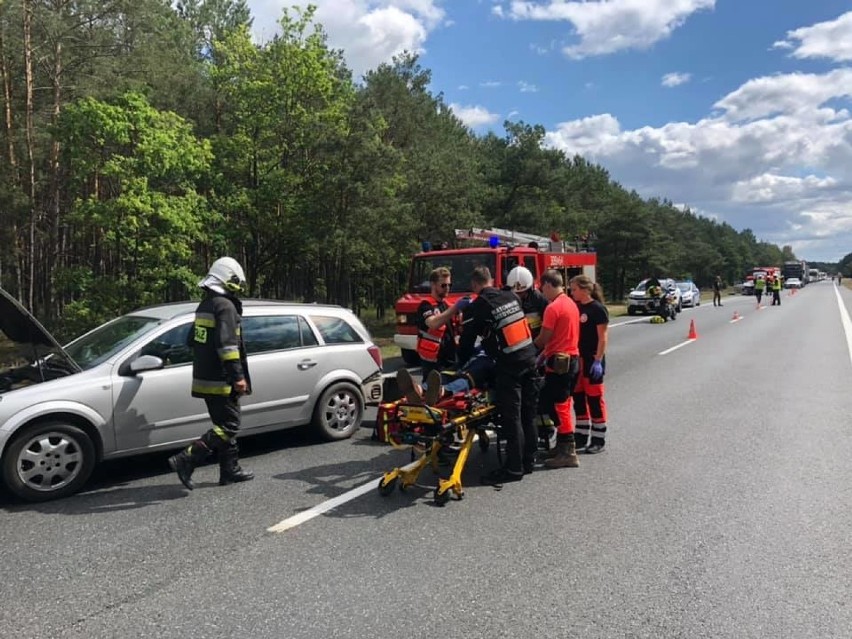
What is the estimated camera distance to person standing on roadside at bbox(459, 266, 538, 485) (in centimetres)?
527

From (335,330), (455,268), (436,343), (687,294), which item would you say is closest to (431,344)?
(436,343)

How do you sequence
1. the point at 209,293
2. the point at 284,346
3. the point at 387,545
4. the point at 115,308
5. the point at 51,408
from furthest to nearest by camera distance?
the point at 115,308 → the point at 284,346 → the point at 209,293 → the point at 51,408 → the point at 387,545

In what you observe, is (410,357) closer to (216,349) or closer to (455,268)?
(455,268)

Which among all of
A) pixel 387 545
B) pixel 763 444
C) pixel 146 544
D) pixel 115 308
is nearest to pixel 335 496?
pixel 387 545

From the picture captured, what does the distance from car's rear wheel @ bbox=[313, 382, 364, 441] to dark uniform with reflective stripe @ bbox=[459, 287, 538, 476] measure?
196 centimetres

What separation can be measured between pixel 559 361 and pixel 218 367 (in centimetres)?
297

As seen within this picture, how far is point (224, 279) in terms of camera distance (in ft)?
16.9

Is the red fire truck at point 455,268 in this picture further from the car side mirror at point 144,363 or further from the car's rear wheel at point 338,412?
the car side mirror at point 144,363

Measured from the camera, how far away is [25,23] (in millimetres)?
18891

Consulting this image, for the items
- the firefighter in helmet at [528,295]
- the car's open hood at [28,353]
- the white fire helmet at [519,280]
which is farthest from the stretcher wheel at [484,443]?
the car's open hood at [28,353]

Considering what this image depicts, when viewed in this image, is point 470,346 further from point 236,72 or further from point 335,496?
point 236,72

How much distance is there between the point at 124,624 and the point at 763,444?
6.16 m

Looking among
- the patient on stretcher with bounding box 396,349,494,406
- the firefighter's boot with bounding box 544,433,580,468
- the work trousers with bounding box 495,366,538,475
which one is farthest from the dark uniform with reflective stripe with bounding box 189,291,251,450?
the firefighter's boot with bounding box 544,433,580,468

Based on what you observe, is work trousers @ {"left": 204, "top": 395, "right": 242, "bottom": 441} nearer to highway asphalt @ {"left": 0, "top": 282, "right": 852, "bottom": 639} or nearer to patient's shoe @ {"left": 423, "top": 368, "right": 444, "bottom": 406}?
highway asphalt @ {"left": 0, "top": 282, "right": 852, "bottom": 639}
